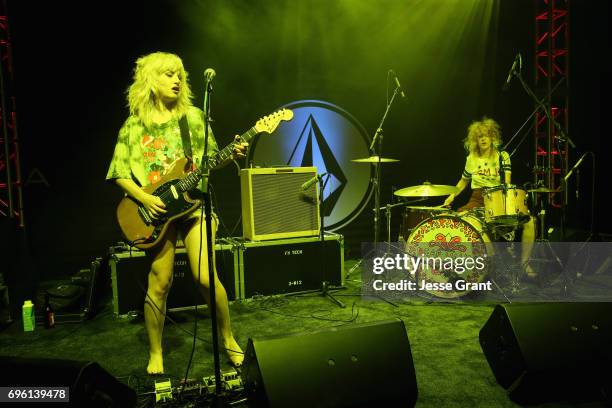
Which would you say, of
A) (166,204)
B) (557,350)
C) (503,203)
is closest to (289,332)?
(166,204)

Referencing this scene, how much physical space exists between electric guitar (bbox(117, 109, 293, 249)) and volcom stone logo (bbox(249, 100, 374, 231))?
349 centimetres

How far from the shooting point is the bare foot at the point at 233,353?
318cm

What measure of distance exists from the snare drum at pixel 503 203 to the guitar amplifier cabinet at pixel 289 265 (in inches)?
61.7

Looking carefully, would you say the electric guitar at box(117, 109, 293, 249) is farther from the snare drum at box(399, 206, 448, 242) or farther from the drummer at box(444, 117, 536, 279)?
the drummer at box(444, 117, 536, 279)

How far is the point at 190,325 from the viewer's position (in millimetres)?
4262

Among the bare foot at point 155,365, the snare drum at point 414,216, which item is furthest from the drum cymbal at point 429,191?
the bare foot at point 155,365

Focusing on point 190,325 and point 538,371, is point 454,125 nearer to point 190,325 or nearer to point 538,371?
point 190,325

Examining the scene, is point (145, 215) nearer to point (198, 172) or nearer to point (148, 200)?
point (148, 200)

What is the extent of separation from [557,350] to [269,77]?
5119mm

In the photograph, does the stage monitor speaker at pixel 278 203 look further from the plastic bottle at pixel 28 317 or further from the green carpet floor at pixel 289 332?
the plastic bottle at pixel 28 317

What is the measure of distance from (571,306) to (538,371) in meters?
0.40

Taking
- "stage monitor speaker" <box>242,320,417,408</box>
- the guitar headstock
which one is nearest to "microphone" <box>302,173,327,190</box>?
the guitar headstock

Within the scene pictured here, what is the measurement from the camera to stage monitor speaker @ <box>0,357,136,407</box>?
1.74m

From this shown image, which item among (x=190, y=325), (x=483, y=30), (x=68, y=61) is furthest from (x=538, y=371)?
(x=483, y=30)
